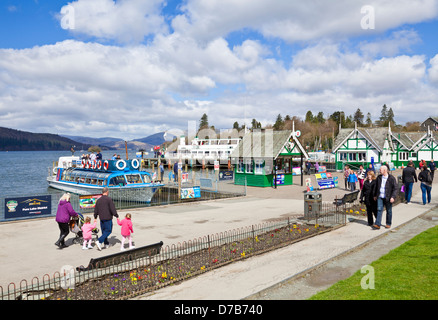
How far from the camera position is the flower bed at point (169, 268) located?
8.17 metres

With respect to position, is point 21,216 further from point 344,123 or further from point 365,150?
point 344,123

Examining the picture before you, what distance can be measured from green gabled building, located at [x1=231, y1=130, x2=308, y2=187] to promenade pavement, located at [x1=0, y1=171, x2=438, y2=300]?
30.7 ft

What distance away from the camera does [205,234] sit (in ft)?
46.5

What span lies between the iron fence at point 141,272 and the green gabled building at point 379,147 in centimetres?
4231

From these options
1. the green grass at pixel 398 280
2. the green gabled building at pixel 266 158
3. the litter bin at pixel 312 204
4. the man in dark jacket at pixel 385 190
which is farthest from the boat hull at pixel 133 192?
the green grass at pixel 398 280

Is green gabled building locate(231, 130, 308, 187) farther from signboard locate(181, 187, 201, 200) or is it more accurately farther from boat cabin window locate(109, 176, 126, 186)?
boat cabin window locate(109, 176, 126, 186)

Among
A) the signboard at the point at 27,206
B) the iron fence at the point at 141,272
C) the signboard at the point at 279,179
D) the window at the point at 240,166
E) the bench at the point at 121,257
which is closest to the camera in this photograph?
the iron fence at the point at 141,272

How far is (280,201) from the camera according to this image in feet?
77.2

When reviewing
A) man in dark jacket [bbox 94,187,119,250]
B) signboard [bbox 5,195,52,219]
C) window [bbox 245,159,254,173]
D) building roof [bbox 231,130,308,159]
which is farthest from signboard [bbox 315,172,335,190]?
man in dark jacket [bbox 94,187,119,250]

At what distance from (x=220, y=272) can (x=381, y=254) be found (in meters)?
5.33

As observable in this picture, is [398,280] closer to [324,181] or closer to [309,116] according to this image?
[324,181]

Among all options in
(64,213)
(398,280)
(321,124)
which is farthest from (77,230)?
(321,124)

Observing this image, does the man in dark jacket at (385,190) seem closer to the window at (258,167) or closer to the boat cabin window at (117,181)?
the window at (258,167)
